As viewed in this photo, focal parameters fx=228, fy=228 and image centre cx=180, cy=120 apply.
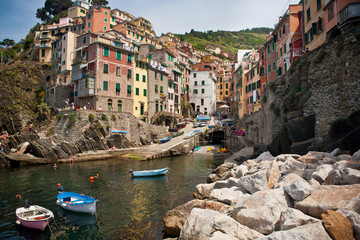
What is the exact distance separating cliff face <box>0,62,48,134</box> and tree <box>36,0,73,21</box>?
190 ft

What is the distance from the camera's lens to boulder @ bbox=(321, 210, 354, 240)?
5.25m

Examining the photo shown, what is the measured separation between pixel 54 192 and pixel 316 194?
18.8 metres

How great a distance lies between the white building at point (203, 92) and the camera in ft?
257

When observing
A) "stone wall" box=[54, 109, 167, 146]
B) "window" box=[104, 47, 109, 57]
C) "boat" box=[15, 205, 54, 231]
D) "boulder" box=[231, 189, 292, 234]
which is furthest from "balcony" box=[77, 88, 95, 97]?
"boulder" box=[231, 189, 292, 234]

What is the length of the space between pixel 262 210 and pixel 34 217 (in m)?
11.7

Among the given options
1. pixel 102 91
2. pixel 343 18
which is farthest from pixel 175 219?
pixel 102 91

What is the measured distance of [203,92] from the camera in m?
78.4

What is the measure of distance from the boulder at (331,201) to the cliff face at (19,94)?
52.2 m

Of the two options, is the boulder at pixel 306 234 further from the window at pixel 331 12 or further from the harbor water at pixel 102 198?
the window at pixel 331 12

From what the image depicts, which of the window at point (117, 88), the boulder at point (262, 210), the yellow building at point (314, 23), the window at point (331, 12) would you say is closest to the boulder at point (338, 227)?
the boulder at point (262, 210)

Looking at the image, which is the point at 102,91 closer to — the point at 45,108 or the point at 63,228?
the point at 45,108

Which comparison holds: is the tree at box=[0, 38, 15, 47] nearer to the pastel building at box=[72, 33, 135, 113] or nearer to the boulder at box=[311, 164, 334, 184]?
the pastel building at box=[72, 33, 135, 113]

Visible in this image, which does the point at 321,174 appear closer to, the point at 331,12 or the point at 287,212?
the point at 287,212

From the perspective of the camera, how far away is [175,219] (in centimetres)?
1027
